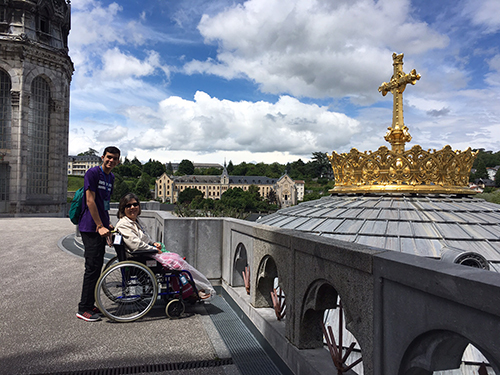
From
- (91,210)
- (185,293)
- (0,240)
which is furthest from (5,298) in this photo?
(0,240)

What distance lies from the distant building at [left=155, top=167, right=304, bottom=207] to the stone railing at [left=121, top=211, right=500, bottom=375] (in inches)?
5511

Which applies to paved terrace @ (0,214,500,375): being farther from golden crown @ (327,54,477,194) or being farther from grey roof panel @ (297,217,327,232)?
golden crown @ (327,54,477,194)

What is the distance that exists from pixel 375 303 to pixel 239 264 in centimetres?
363

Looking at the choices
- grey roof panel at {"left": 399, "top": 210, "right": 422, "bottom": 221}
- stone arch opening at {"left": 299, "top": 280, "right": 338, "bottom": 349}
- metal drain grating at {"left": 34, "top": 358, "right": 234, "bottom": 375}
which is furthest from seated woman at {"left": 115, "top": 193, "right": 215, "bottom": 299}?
grey roof panel at {"left": 399, "top": 210, "right": 422, "bottom": 221}

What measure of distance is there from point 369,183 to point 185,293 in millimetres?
5957

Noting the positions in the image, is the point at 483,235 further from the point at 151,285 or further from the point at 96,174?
the point at 96,174

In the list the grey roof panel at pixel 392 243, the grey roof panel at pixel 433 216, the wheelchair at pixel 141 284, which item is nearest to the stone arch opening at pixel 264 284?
the wheelchair at pixel 141 284

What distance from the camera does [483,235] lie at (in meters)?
6.54

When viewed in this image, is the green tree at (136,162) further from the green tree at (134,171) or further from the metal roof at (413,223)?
the metal roof at (413,223)

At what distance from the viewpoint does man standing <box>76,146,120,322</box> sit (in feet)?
14.8

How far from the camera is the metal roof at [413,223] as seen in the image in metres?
6.20

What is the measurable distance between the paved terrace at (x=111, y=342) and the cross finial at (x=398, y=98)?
21.3ft

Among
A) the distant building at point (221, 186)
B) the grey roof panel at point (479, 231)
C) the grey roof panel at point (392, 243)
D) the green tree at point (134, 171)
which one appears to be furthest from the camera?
the green tree at point (134, 171)

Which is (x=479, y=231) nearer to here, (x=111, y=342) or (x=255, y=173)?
(x=111, y=342)
